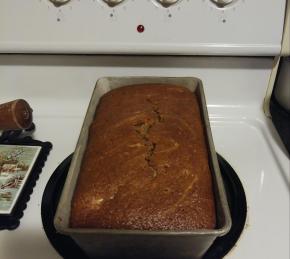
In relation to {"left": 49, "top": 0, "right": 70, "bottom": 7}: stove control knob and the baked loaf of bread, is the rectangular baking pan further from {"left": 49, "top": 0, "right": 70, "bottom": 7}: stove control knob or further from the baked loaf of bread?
{"left": 49, "top": 0, "right": 70, "bottom": 7}: stove control knob

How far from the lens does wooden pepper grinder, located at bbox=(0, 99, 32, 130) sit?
64 centimetres

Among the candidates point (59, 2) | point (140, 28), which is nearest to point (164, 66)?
point (140, 28)

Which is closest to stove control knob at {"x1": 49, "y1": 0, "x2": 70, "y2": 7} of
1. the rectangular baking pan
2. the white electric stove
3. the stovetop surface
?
the white electric stove

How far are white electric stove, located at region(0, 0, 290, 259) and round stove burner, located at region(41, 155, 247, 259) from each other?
0.4 inches

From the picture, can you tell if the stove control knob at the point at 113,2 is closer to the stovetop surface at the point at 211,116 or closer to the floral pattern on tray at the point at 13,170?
the stovetop surface at the point at 211,116

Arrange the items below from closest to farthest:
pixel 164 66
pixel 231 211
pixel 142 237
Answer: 1. pixel 142 237
2. pixel 231 211
3. pixel 164 66

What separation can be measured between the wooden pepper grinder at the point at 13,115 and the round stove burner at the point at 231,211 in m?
0.13

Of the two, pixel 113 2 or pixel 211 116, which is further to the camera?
pixel 211 116

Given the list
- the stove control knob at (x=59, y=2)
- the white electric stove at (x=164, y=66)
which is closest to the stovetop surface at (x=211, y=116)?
the white electric stove at (x=164, y=66)

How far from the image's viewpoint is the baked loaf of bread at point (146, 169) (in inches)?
18.3

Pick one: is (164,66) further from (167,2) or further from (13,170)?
(13,170)

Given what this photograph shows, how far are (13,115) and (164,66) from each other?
334 mm

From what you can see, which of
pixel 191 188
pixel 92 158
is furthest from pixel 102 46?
pixel 191 188

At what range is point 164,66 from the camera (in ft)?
2.30
